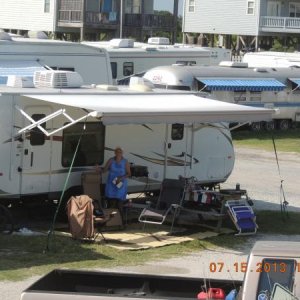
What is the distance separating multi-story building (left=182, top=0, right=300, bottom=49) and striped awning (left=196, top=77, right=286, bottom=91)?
2625 centimetres

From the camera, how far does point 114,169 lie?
51.1 feet

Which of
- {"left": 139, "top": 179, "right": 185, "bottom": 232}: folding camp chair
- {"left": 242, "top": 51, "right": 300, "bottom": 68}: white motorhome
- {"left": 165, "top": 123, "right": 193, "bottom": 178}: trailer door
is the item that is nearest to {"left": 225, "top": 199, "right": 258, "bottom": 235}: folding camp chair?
{"left": 139, "top": 179, "right": 185, "bottom": 232}: folding camp chair

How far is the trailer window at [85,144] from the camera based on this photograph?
15594 millimetres

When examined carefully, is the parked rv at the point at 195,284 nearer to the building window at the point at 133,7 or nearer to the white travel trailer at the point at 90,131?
the white travel trailer at the point at 90,131

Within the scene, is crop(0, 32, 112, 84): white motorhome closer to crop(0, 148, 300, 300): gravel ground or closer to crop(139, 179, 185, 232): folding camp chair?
crop(0, 148, 300, 300): gravel ground

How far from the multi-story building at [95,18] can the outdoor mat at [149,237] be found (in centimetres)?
3983

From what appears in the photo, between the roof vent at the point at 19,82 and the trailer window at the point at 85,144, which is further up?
the roof vent at the point at 19,82

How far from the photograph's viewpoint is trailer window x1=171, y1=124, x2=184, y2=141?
1718cm

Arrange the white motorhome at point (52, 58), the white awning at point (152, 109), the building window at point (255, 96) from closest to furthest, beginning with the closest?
the white awning at point (152, 109), the white motorhome at point (52, 58), the building window at point (255, 96)

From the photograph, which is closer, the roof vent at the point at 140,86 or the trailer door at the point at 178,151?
the roof vent at the point at 140,86

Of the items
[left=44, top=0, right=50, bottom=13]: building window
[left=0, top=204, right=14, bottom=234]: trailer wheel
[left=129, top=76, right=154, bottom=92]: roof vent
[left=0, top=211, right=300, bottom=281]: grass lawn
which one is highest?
[left=44, top=0, right=50, bottom=13]: building window

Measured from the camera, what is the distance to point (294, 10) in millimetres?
58906

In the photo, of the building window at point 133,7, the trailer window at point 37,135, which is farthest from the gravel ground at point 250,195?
the building window at point 133,7

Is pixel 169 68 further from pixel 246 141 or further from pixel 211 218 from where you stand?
pixel 211 218
